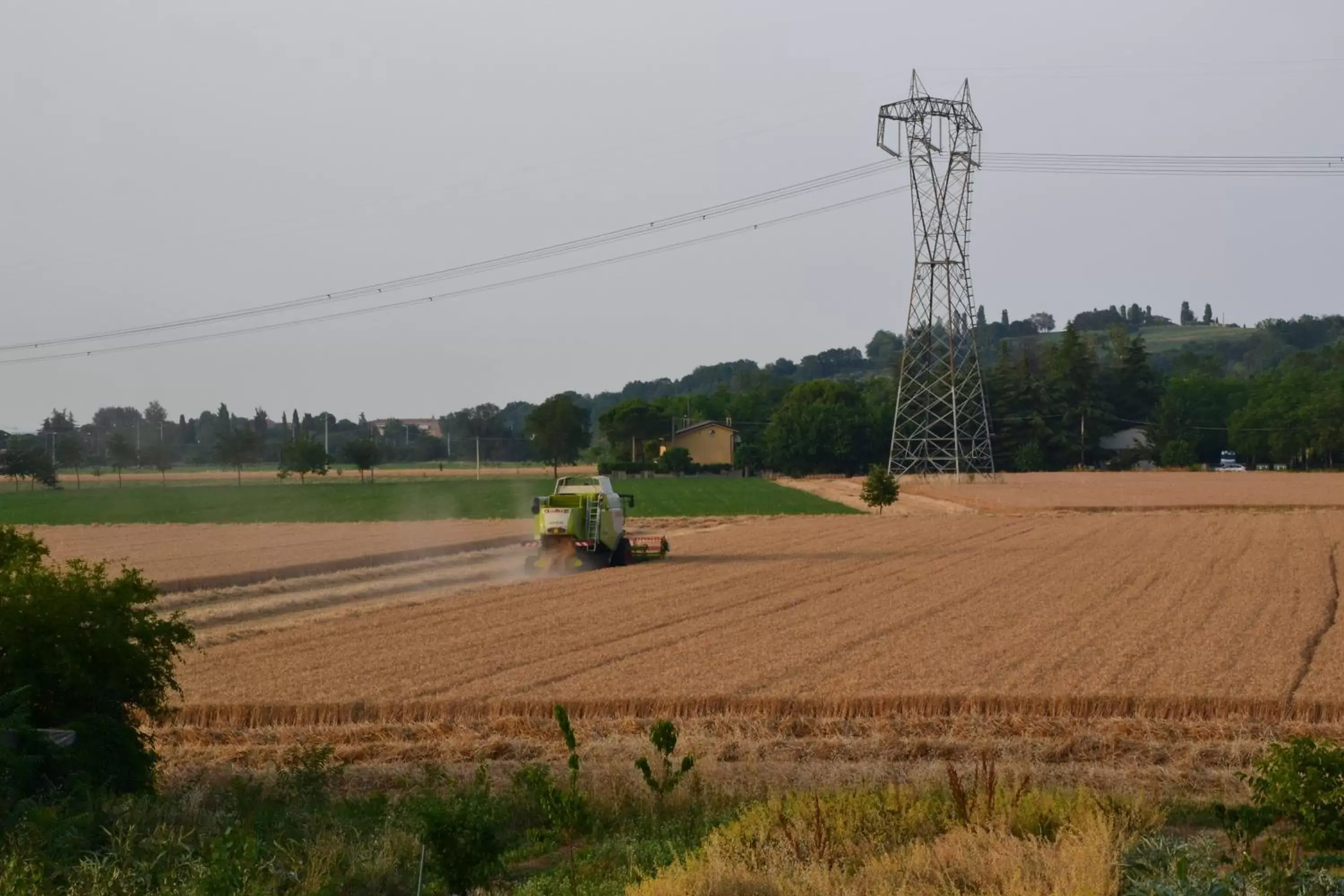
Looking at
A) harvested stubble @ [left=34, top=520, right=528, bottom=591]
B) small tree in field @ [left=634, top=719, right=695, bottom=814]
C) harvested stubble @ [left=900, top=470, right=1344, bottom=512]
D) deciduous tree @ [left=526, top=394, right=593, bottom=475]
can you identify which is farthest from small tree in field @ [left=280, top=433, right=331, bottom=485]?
small tree in field @ [left=634, top=719, right=695, bottom=814]

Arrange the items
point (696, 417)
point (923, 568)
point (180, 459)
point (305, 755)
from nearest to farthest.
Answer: point (305, 755), point (923, 568), point (180, 459), point (696, 417)

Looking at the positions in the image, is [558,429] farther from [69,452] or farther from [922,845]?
[922,845]

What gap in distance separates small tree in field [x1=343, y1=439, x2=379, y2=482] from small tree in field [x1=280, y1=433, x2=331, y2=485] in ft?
6.83

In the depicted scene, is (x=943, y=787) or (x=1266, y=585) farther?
(x=1266, y=585)

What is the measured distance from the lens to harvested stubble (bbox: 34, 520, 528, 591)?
1490 inches

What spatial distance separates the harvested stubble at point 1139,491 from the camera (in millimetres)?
65938

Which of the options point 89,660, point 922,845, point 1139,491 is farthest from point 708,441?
point 922,845

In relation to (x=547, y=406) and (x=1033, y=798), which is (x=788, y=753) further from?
(x=547, y=406)

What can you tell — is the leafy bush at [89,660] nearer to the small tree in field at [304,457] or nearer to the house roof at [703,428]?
the small tree in field at [304,457]

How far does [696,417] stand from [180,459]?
65354 mm

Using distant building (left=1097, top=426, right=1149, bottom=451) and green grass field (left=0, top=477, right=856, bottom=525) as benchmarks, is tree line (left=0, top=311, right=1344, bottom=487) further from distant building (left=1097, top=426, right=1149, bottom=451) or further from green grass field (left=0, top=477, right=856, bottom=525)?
green grass field (left=0, top=477, right=856, bottom=525)

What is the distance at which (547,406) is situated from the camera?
134 metres

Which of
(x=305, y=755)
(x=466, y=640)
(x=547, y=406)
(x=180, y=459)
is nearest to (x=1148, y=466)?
(x=547, y=406)

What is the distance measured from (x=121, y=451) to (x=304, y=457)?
32.4 meters
